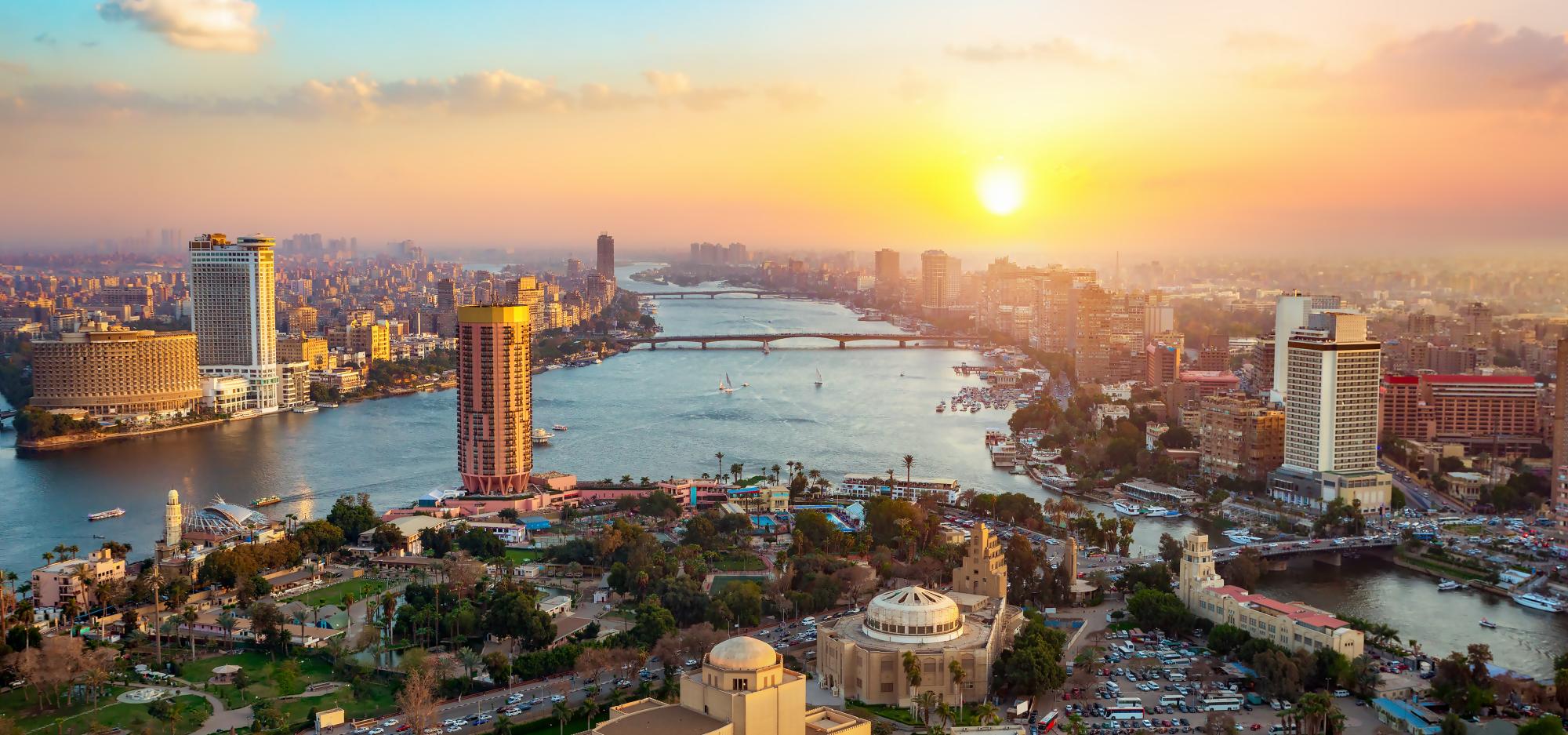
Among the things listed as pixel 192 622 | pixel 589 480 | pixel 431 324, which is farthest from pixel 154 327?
pixel 192 622

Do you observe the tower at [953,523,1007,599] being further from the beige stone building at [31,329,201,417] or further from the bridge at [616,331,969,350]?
the bridge at [616,331,969,350]

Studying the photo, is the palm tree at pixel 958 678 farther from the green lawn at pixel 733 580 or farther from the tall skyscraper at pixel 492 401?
the tall skyscraper at pixel 492 401

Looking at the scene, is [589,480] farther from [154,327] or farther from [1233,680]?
[154,327]

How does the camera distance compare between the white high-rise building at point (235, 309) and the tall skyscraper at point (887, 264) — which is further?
the tall skyscraper at point (887, 264)

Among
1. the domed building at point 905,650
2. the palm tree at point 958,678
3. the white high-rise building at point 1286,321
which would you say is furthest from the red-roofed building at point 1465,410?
the palm tree at point 958,678

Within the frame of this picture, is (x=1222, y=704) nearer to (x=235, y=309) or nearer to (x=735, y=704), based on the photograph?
(x=735, y=704)

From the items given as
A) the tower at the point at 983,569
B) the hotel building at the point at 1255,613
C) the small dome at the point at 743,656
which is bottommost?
the hotel building at the point at 1255,613

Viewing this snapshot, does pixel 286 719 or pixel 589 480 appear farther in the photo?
pixel 589 480
